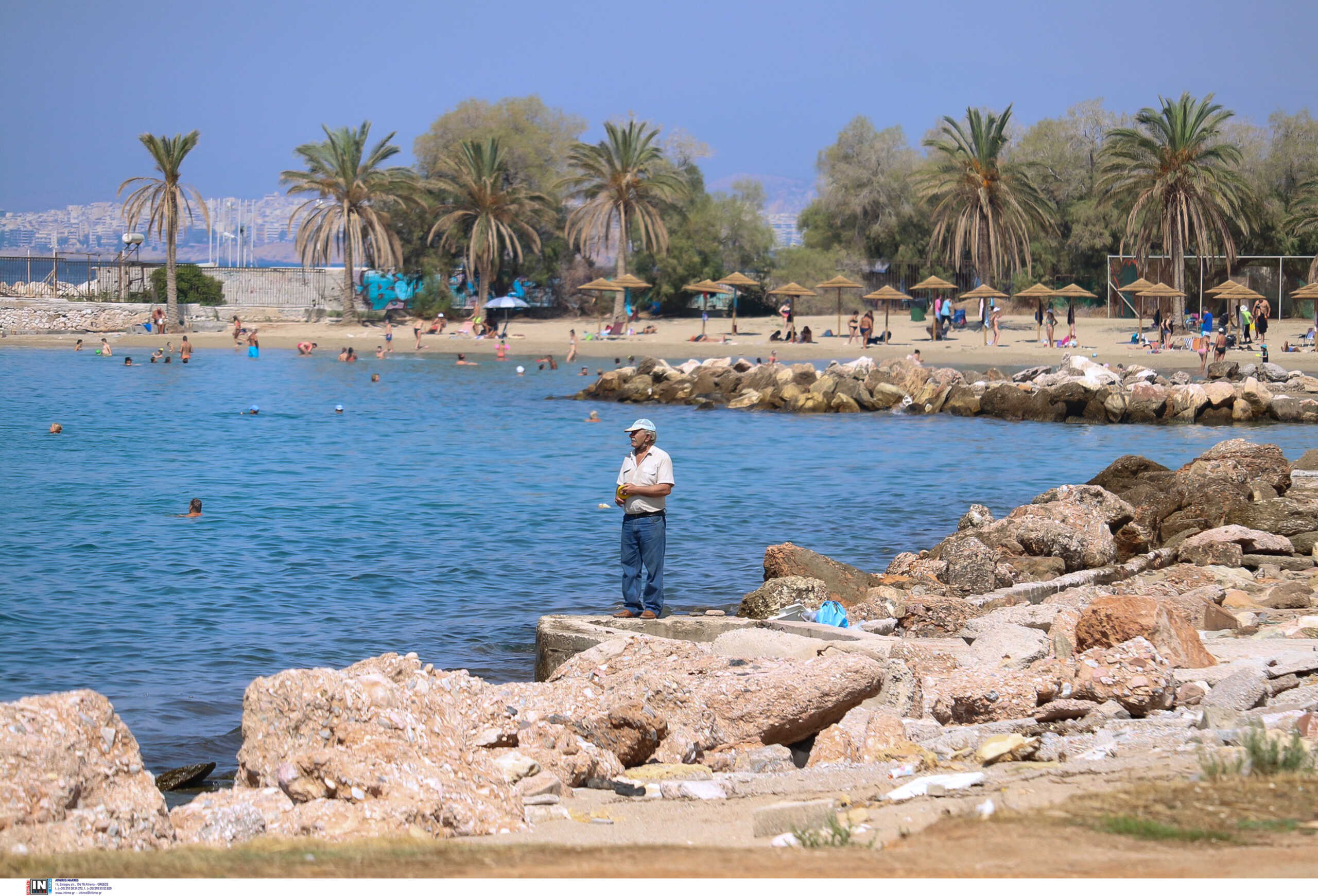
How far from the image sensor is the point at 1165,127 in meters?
46.5

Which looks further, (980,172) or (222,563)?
(980,172)

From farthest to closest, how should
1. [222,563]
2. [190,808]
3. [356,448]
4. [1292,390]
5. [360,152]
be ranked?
[360,152] → [1292,390] → [356,448] → [222,563] → [190,808]

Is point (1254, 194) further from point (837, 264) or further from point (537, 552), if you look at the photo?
point (537, 552)

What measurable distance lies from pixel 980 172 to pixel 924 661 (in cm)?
4608

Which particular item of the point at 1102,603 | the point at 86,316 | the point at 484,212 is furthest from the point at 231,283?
the point at 1102,603

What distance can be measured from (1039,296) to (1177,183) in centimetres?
619

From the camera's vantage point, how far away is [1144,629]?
7980mm

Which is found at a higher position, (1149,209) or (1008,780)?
(1149,209)

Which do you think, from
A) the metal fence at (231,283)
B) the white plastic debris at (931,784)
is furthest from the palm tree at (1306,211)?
the white plastic debris at (931,784)

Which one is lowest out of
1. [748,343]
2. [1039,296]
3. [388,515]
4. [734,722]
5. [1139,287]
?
[388,515]

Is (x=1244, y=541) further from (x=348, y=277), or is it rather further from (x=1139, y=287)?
(x=348, y=277)

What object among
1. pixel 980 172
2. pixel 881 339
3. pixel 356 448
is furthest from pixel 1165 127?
pixel 356 448

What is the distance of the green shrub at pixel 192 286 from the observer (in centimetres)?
6038

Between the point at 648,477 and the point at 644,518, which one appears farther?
the point at 644,518
